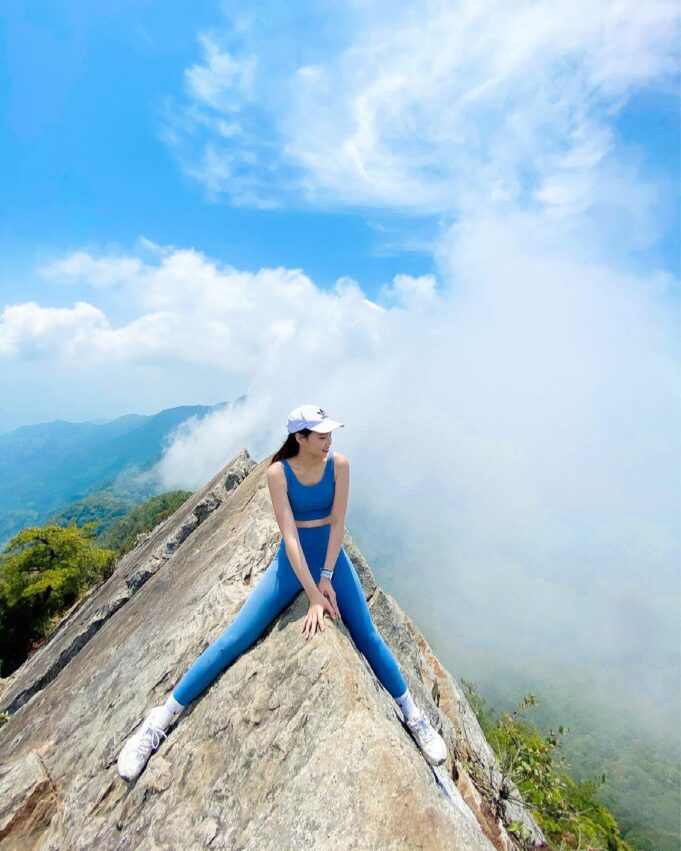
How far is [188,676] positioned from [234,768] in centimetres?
129

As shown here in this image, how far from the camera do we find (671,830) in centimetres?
14475

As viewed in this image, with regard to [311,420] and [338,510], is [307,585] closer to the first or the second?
[338,510]

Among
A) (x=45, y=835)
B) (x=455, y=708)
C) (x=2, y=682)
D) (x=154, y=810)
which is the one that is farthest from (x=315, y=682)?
(x=2, y=682)

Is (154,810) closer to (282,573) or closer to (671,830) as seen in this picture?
(282,573)

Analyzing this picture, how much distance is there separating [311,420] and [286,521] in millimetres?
1428

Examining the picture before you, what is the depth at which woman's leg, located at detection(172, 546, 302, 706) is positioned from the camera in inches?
239

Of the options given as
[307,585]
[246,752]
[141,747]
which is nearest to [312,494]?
[307,585]

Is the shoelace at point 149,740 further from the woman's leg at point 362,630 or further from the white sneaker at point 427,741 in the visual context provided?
the white sneaker at point 427,741

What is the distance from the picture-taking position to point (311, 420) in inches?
249

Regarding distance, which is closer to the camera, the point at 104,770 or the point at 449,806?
the point at 449,806

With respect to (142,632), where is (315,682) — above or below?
above

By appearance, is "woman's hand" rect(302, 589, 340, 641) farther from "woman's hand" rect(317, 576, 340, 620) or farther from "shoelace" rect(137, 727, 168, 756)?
"shoelace" rect(137, 727, 168, 756)

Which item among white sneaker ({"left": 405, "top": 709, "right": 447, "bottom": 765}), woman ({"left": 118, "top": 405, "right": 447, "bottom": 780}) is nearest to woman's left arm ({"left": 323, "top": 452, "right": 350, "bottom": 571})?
woman ({"left": 118, "top": 405, "right": 447, "bottom": 780})

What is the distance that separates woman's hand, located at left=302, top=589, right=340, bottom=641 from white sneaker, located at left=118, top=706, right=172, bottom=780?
2280 mm
